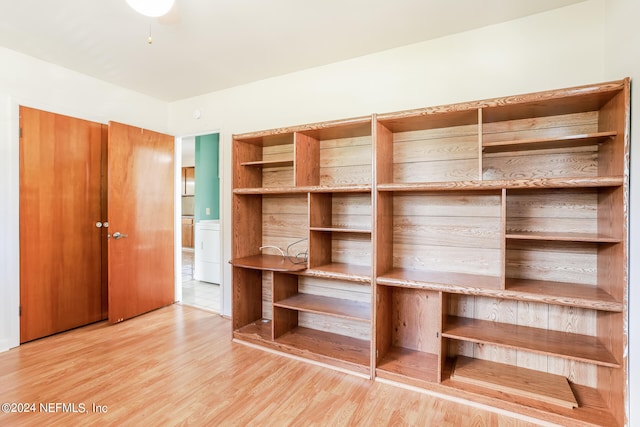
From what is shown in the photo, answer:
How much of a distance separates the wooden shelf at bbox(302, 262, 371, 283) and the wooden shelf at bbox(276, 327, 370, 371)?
1.93 ft

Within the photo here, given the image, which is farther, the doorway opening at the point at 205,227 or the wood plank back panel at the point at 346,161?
the doorway opening at the point at 205,227

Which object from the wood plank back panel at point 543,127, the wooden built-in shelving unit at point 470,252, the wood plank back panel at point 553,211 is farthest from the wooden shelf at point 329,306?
the wood plank back panel at point 543,127

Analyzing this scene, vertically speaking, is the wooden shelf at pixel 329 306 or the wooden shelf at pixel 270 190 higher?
the wooden shelf at pixel 270 190

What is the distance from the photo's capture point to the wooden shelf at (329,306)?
2358 mm

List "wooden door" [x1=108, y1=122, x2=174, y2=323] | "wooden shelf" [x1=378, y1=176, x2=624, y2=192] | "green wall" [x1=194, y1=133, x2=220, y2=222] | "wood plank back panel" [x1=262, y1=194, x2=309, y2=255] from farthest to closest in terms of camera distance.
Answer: "green wall" [x1=194, y1=133, x2=220, y2=222]
"wooden door" [x1=108, y1=122, x2=174, y2=323]
"wood plank back panel" [x1=262, y1=194, x2=309, y2=255]
"wooden shelf" [x1=378, y1=176, x2=624, y2=192]

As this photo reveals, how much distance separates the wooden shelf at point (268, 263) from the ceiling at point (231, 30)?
1.83 metres

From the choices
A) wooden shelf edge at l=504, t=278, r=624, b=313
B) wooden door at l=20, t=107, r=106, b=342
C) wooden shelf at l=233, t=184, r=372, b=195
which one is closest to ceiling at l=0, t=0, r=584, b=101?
wooden door at l=20, t=107, r=106, b=342

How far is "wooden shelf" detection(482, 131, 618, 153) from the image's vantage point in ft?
5.37

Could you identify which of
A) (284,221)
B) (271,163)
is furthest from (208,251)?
(271,163)

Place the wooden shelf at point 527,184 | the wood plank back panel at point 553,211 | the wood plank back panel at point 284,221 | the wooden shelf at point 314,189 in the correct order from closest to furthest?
the wooden shelf at point 527,184 < the wood plank back panel at point 553,211 < the wooden shelf at point 314,189 < the wood plank back panel at point 284,221

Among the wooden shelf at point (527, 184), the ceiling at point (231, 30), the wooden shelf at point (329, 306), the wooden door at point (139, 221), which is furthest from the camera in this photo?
the wooden door at point (139, 221)

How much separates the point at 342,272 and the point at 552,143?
161 cm

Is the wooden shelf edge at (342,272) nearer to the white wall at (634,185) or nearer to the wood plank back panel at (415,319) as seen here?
the wood plank back panel at (415,319)

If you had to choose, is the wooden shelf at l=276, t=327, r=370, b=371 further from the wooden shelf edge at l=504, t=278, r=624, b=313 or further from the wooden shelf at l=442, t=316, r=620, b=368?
the wooden shelf edge at l=504, t=278, r=624, b=313
